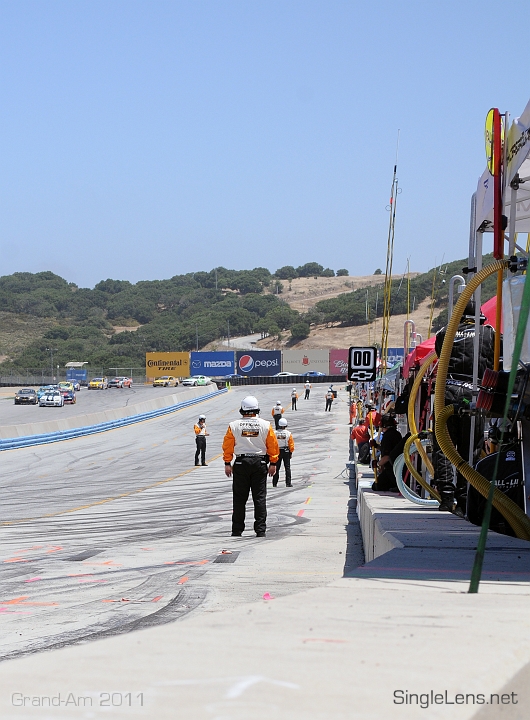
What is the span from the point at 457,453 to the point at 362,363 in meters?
8.92

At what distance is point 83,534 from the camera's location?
12.2m

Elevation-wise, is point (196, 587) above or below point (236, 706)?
below

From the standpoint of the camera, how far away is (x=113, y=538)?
458 inches

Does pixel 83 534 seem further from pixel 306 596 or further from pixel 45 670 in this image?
pixel 45 670

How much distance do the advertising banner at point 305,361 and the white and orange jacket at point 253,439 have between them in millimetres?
96759

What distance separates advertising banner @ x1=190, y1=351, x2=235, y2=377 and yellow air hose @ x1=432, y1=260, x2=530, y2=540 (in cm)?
9832

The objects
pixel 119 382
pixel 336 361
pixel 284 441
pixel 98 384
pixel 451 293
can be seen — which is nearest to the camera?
pixel 451 293

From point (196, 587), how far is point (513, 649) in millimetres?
4871

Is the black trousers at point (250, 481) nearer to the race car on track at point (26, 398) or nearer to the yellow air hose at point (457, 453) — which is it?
the yellow air hose at point (457, 453)

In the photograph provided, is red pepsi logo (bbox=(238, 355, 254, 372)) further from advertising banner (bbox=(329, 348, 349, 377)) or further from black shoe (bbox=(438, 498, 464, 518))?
black shoe (bbox=(438, 498, 464, 518))

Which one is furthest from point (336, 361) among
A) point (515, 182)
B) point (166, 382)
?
point (515, 182)

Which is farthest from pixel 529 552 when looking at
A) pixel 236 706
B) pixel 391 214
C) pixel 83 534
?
pixel 391 214

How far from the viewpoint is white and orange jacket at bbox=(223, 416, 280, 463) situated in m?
10.4

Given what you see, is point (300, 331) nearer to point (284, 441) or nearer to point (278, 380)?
point (278, 380)
